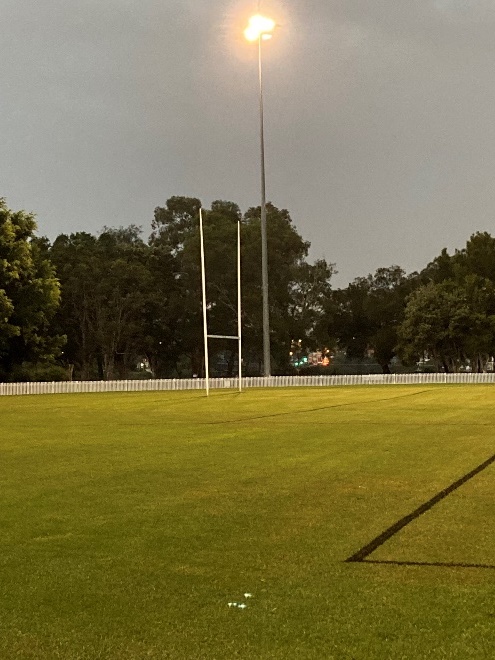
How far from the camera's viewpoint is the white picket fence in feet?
137

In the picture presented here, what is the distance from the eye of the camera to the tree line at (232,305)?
59.4 m

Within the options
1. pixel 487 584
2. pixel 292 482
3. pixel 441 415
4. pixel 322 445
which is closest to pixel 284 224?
pixel 441 415

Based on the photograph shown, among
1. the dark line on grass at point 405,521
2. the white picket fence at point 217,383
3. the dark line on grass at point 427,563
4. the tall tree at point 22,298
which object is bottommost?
the dark line on grass at point 427,563

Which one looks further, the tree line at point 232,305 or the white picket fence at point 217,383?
the tree line at point 232,305

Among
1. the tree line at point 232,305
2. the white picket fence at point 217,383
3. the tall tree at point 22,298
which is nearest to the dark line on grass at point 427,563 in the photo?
the white picket fence at point 217,383

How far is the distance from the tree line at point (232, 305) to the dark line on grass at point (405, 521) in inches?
1661

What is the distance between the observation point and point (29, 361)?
5034 centimetres

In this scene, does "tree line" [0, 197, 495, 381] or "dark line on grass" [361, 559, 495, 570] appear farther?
"tree line" [0, 197, 495, 381]

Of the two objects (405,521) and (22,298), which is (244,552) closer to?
(405,521)

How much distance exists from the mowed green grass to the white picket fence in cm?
2818

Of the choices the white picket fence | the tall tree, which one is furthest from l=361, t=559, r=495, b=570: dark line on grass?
the tall tree

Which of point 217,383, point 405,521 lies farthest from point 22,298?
point 405,521

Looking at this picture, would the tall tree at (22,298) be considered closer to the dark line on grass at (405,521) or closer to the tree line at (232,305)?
the tree line at (232,305)

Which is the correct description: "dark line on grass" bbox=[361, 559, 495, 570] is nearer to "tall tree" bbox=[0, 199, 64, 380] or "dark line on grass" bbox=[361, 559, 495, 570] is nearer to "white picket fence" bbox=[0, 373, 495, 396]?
"white picket fence" bbox=[0, 373, 495, 396]
